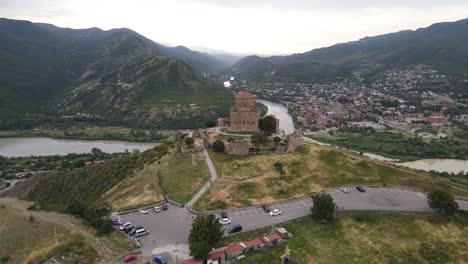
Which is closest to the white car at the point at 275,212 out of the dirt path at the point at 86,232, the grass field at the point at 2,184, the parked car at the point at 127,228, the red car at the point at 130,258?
the parked car at the point at 127,228

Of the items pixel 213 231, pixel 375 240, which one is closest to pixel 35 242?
pixel 213 231

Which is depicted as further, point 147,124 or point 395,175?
point 147,124

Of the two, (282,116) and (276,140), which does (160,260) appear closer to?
(276,140)

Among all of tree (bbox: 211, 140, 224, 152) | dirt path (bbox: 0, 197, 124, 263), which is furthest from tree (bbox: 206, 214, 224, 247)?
tree (bbox: 211, 140, 224, 152)

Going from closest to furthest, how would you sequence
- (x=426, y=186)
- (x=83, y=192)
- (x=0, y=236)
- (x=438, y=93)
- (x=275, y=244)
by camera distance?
(x=275, y=244) < (x=0, y=236) < (x=426, y=186) < (x=83, y=192) < (x=438, y=93)

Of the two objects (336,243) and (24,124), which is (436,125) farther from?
(24,124)

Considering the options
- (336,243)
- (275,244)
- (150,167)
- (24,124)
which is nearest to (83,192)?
(150,167)
